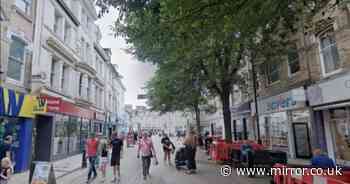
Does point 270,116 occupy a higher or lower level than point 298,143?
higher

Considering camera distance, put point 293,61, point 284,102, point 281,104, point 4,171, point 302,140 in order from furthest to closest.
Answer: point 281,104 < point 284,102 < point 293,61 < point 302,140 < point 4,171

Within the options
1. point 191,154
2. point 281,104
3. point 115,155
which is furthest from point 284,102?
point 115,155

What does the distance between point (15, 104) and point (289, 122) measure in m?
15.0

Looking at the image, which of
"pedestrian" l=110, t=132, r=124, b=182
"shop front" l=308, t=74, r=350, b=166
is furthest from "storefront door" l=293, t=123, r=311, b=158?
"pedestrian" l=110, t=132, r=124, b=182

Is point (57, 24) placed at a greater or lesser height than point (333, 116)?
greater

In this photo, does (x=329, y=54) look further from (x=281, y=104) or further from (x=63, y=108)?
(x=63, y=108)

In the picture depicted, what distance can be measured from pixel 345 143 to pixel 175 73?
8.81 metres

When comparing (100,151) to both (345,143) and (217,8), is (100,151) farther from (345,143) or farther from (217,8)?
(345,143)

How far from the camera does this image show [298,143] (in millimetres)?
13688

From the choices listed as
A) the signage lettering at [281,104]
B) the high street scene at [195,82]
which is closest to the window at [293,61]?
the high street scene at [195,82]

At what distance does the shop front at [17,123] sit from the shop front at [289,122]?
45.1ft

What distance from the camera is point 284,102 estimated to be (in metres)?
13.7

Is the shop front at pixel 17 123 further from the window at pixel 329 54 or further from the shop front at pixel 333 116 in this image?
the window at pixel 329 54

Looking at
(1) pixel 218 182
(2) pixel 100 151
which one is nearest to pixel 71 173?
(2) pixel 100 151
